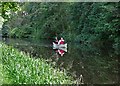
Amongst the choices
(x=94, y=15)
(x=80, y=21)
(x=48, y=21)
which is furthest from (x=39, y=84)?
(x=48, y=21)

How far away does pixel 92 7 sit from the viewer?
11.6m

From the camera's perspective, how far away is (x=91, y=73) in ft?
18.7

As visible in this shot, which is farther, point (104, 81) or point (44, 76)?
point (104, 81)

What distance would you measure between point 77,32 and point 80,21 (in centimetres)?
62

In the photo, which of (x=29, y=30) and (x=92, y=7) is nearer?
(x=92, y=7)

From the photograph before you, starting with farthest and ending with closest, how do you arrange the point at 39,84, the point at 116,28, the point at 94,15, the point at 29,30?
the point at 29,30
the point at 94,15
the point at 116,28
the point at 39,84

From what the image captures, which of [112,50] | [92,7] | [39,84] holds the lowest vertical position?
[112,50]

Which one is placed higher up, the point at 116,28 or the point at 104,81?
the point at 116,28

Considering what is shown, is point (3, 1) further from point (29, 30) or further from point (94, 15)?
point (29, 30)

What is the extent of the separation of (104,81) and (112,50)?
5132 mm

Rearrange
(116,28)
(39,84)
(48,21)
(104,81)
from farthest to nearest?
(48,21)
(116,28)
(104,81)
(39,84)

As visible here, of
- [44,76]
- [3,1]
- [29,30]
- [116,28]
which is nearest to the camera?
[44,76]

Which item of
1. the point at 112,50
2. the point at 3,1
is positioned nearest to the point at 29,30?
the point at 112,50

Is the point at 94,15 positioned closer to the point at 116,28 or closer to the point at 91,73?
the point at 116,28
